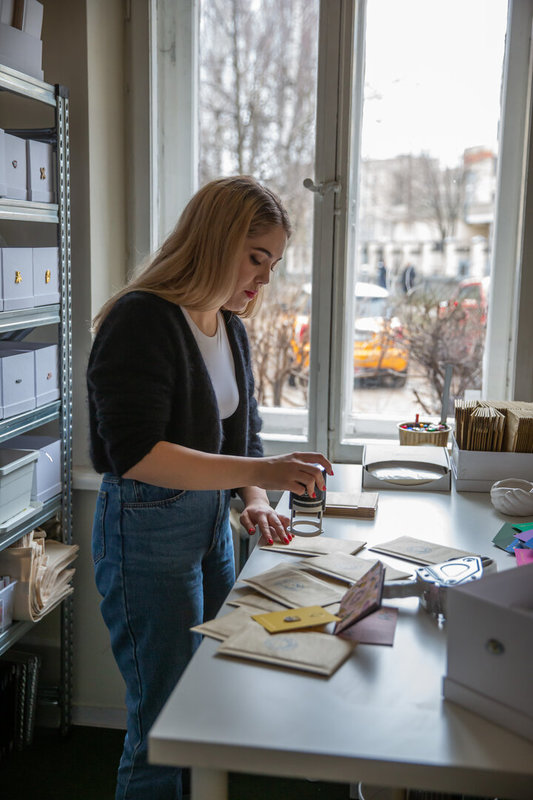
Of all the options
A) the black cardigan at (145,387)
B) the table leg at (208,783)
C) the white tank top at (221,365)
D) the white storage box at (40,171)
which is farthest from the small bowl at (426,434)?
the table leg at (208,783)

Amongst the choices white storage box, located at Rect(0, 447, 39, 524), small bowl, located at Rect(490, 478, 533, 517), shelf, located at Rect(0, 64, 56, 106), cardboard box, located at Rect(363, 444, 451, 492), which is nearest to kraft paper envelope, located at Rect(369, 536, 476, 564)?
small bowl, located at Rect(490, 478, 533, 517)

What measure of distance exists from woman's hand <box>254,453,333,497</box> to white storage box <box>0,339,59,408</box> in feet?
2.96

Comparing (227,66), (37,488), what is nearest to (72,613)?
(37,488)

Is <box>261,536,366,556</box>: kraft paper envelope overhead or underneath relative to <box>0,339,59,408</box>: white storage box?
underneath

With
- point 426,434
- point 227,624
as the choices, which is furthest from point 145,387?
point 426,434

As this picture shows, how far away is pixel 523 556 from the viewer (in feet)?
4.87

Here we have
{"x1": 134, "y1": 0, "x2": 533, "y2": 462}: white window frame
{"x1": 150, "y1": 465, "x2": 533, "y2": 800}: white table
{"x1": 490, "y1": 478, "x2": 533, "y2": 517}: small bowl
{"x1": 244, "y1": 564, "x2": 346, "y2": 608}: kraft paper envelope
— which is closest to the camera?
{"x1": 150, "y1": 465, "x2": 533, "y2": 800}: white table

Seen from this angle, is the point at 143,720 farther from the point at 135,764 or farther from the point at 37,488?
the point at 37,488

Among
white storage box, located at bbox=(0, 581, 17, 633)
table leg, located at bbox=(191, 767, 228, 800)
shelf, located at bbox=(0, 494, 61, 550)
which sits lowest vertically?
white storage box, located at bbox=(0, 581, 17, 633)

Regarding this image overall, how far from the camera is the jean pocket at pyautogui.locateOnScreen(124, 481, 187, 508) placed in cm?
155

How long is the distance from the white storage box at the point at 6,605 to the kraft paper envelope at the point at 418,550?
1.02 m

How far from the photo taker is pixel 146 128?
2549 millimetres

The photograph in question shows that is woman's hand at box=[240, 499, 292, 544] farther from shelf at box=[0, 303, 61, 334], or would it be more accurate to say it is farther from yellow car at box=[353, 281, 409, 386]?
yellow car at box=[353, 281, 409, 386]

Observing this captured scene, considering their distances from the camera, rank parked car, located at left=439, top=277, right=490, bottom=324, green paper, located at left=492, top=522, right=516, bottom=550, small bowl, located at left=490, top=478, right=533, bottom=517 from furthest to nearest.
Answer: parked car, located at left=439, top=277, right=490, bottom=324, small bowl, located at left=490, top=478, right=533, bottom=517, green paper, located at left=492, top=522, right=516, bottom=550
